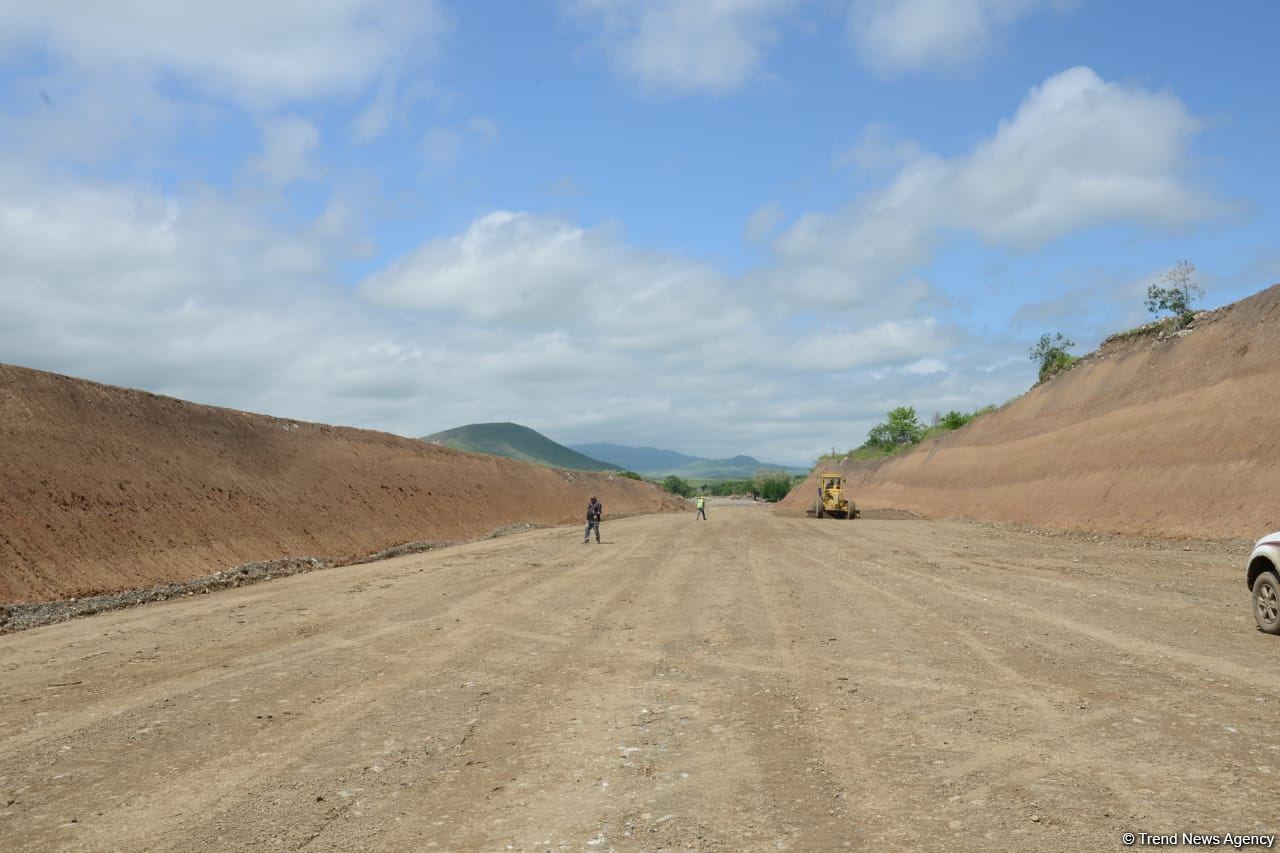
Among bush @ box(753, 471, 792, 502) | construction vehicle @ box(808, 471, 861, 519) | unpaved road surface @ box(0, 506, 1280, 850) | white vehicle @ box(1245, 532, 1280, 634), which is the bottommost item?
unpaved road surface @ box(0, 506, 1280, 850)

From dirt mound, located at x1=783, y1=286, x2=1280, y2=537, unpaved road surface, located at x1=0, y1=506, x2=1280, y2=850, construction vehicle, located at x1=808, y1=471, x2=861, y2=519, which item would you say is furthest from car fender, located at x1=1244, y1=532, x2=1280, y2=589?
construction vehicle, located at x1=808, y1=471, x2=861, y2=519

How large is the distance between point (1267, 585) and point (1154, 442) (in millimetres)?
25548

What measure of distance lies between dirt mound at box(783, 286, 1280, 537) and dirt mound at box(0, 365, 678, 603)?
3316cm

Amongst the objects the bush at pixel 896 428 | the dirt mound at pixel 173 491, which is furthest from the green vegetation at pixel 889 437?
the dirt mound at pixel 173 491

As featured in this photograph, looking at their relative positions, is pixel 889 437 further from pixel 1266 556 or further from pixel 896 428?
pixel 1266 556

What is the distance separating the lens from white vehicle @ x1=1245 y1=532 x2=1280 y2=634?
1140 centimetres

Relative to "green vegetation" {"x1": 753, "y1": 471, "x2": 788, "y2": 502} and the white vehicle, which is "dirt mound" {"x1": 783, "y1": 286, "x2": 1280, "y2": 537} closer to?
the white vehicle

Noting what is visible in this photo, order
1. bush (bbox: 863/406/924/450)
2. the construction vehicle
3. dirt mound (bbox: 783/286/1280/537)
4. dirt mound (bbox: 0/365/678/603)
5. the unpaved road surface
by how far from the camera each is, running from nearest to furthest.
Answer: the unpaved road surface < dirt mound (bbox: 0/365/678/603) < dirt mound (bbox: 783/286/1280/537) < the construction vehicle < bush (bbox: 863/406/924/450)

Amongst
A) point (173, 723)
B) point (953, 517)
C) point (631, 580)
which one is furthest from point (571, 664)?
point (953, 517)

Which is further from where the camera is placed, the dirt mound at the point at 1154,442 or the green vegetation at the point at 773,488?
the green vegetation at the point at 773,488

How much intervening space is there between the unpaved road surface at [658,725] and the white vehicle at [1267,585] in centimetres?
41

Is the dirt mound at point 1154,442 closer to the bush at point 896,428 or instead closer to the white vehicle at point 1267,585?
the white vehicle at point 1267,585

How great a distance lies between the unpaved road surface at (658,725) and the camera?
17.7 ft

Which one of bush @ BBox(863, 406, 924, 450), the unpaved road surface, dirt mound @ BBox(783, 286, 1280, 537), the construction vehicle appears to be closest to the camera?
the unpaved road surface
